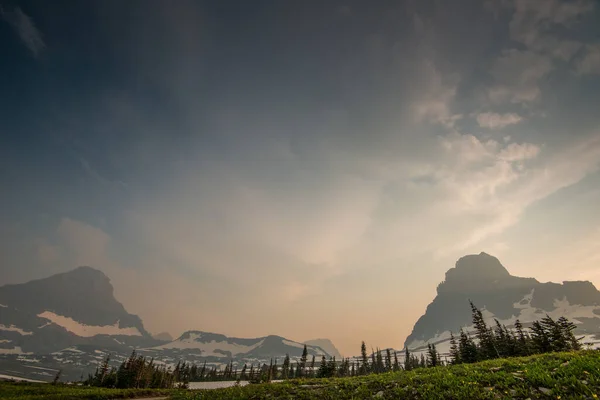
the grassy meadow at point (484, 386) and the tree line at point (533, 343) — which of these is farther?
the tree line at point (533, 343)

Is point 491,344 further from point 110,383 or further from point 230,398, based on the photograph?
point 110,383

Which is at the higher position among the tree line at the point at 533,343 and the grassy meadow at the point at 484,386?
the tree line at the point at 533,343

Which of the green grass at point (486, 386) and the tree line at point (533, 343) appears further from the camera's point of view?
the tree line at point (533, 343)

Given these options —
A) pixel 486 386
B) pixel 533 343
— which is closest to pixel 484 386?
pixel 486 386

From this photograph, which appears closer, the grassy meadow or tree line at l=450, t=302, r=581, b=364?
the grassy meadow

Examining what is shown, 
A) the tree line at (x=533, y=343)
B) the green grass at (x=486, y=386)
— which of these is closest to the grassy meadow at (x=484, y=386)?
the green grass at (x=486, y=386)

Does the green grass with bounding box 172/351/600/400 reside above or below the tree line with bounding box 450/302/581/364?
below

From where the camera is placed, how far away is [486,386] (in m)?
15.7

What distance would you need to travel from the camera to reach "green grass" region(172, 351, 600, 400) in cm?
1371

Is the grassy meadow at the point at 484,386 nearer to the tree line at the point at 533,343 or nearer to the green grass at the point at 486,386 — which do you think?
the green grass at the point at 486,386

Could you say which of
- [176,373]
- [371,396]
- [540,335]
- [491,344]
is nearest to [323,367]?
[491,344]

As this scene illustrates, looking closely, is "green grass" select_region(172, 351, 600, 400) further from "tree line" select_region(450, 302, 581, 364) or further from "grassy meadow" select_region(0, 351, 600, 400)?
"tree line" select_region(450, 302, 581, 364)

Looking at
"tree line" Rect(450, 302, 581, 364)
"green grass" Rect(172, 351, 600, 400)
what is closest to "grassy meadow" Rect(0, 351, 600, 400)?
"green grass" Rect(172, 351, 600, 400)

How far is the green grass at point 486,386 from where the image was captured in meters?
13.7
